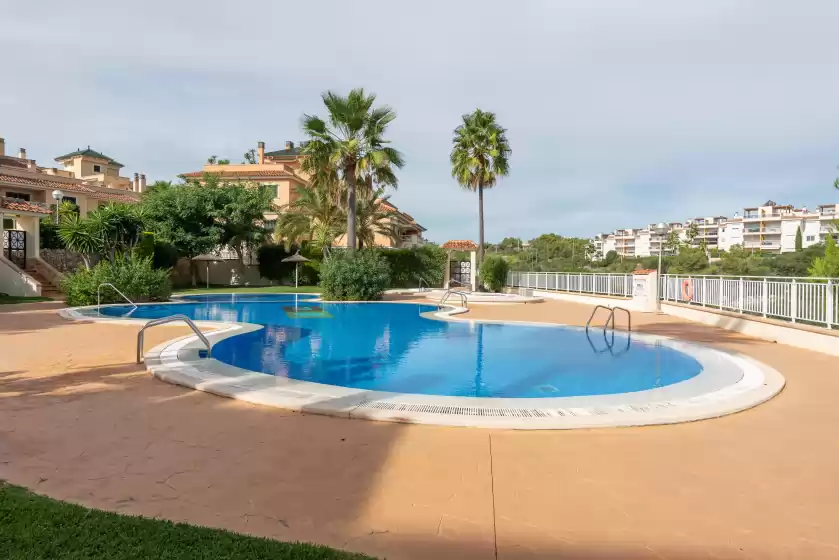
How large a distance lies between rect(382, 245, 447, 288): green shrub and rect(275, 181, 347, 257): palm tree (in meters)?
4.36

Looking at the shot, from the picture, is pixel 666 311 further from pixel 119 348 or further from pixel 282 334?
pixel 119 348

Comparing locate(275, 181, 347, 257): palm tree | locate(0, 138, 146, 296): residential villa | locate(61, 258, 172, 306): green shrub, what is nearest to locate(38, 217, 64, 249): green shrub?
locate(0, 138, 146, 296): residential villa

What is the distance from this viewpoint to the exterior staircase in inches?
Result: 887

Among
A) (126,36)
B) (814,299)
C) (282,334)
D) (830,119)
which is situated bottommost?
(282,334)

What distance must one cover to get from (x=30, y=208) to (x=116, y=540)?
27.9 metres

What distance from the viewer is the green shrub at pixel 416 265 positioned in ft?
112

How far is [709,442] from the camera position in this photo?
14.3 feet

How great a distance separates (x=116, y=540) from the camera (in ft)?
8.32

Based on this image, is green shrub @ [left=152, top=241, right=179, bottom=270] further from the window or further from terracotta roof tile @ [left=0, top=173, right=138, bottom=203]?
terracotta roof tile @ [left=0, top=173, right=138, bottom=203]

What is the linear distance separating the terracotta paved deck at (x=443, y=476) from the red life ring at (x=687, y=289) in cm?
1209

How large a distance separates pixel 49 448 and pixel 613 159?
30.0 meters

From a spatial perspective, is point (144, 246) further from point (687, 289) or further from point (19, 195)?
point (687, 289)

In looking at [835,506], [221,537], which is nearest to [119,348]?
[221,537]

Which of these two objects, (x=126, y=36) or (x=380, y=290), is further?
(x=380, y=290)
